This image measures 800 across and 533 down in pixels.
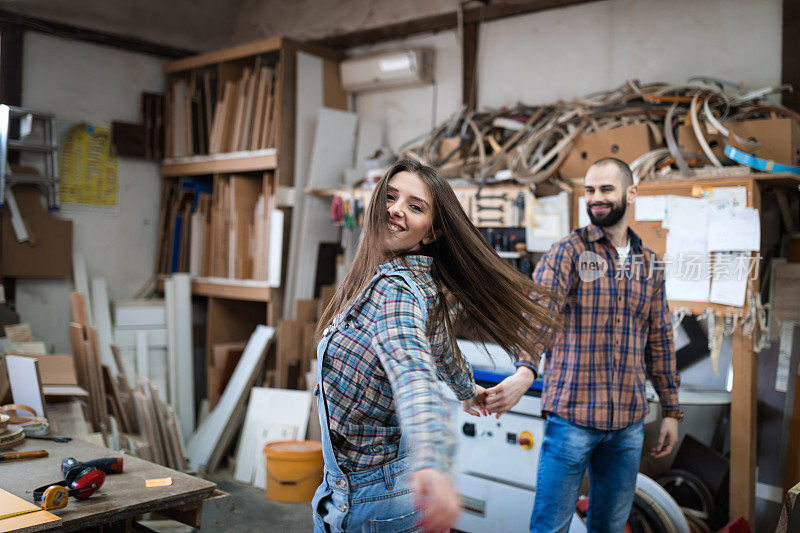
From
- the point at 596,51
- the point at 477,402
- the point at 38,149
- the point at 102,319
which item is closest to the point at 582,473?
the point at 477,402

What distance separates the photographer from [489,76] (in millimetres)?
4438

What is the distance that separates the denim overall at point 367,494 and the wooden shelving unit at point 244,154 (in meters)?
3.25

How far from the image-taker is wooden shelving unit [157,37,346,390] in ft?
15.5

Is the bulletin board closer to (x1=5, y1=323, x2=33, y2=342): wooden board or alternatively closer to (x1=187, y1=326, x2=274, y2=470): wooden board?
(x1=187, y1=326, x2=274, y2=470): wooden board

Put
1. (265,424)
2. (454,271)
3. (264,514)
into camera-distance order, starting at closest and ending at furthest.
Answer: (454,271) < (264,514) < (265,424)

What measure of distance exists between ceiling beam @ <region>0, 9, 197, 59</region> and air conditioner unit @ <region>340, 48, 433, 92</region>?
57.8 inches

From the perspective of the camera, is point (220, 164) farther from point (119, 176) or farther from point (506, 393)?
point (506, 393)

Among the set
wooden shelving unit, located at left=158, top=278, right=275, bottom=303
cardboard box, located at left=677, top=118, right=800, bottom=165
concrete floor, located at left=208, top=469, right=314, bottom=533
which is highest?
cardboard box, located at left=677, top=118, right=800, bottom=165

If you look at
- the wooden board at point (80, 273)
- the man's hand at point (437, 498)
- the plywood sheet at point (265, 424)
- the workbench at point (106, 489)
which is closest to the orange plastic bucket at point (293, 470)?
the plywood sheet at point (265, 424)

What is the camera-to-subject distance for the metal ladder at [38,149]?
4.50m

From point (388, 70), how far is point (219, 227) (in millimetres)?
1618

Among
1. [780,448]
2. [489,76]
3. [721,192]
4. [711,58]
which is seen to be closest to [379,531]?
[721,192]

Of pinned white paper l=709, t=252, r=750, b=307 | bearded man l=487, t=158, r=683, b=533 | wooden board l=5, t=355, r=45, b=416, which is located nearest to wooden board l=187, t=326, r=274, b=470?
wooden board l=5, t=355, r=45, b=416

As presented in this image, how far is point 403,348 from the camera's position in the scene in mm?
1313
